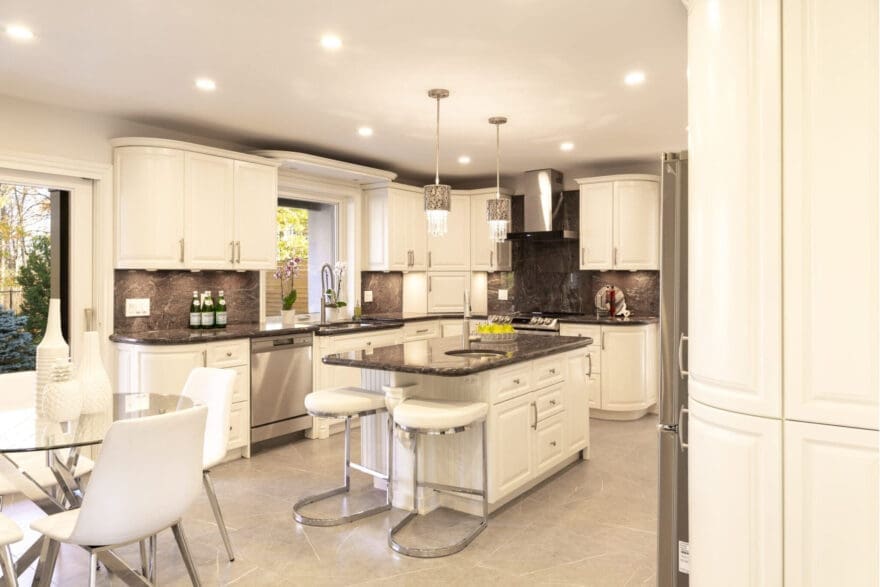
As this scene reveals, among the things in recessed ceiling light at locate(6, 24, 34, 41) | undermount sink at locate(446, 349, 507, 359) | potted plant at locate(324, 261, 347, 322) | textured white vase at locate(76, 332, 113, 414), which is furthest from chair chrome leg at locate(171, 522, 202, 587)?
potted plant at locate(324, 261, 347, 322)

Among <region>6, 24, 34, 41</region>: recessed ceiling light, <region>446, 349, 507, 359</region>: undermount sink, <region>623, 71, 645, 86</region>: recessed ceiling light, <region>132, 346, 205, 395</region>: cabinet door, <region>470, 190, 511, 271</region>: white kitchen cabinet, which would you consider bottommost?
<region>132, 346, 205, 395</region>: cabinet door

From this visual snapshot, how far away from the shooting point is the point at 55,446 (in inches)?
77.2

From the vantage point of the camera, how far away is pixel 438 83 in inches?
145

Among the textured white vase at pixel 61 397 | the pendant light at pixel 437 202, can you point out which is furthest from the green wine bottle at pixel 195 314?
the textured white vase at pixel 61 397

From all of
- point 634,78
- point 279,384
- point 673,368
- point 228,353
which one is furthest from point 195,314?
point 673,368

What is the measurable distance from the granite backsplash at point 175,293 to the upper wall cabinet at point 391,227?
1464 mm

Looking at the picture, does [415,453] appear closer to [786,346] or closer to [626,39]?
[786,346]

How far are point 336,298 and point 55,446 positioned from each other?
409 cm

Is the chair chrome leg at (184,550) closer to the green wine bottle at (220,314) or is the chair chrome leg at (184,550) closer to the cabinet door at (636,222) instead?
the green wine bottle at (220,314)

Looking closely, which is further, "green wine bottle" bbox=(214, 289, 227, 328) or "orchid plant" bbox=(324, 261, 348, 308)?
"orchid plant" bbox=(324, 261, 348, 308)

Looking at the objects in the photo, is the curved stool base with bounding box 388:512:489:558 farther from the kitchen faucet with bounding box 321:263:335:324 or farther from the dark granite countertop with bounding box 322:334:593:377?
the kitchen faucet with bounding box 321:263:335:324

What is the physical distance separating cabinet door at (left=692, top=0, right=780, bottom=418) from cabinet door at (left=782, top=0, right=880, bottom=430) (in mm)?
36

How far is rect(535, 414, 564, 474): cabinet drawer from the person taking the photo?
3713mm

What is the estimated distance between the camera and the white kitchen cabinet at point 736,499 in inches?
69.0
